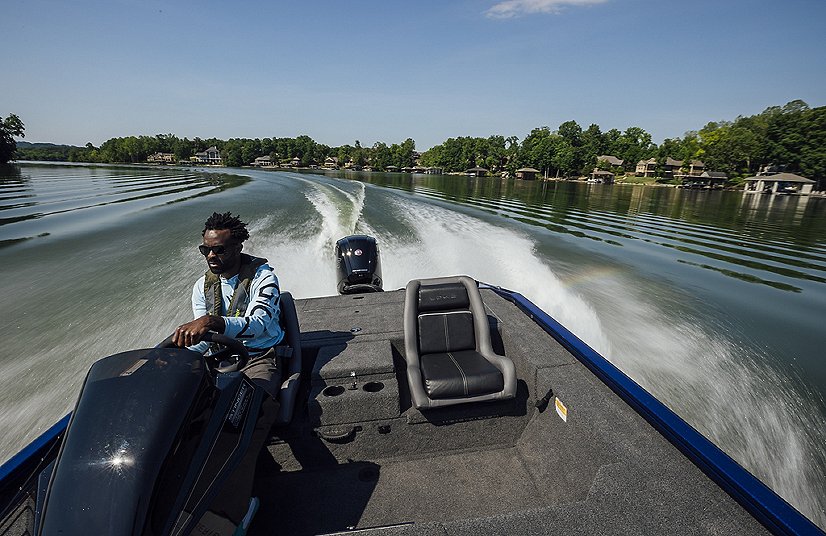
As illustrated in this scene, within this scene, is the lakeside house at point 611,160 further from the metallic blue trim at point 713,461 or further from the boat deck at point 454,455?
the boat deck at point 454,455

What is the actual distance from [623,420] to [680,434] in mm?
296

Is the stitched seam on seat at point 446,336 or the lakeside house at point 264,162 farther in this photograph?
the lakeside house at point 264,162

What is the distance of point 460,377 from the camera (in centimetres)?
288

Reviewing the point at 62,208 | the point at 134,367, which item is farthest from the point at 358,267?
the point at 62,208

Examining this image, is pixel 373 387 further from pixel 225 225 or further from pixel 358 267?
pixel 358 267

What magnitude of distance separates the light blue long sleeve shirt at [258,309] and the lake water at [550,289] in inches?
106

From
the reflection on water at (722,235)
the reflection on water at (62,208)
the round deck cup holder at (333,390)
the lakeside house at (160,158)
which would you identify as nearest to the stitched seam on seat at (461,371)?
the round deck cup holder at (333,390)

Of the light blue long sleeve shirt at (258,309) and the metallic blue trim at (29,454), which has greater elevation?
the light blue long sleeve shirt at (258,309)

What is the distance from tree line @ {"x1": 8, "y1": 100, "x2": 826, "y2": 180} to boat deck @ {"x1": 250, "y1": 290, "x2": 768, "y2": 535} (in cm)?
5914

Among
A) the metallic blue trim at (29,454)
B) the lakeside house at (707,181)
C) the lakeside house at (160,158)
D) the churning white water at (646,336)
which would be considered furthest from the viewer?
the lakeside house at (160,158)

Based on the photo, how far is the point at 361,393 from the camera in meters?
2.67

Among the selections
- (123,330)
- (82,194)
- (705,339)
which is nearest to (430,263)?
(705,339)

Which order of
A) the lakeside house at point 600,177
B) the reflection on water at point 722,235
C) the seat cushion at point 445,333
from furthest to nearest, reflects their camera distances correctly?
the lakeside house at point 600,177, the reflection on water at point 722,235, the seat cushion at point 445,333

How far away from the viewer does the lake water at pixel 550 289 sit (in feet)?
13.0
